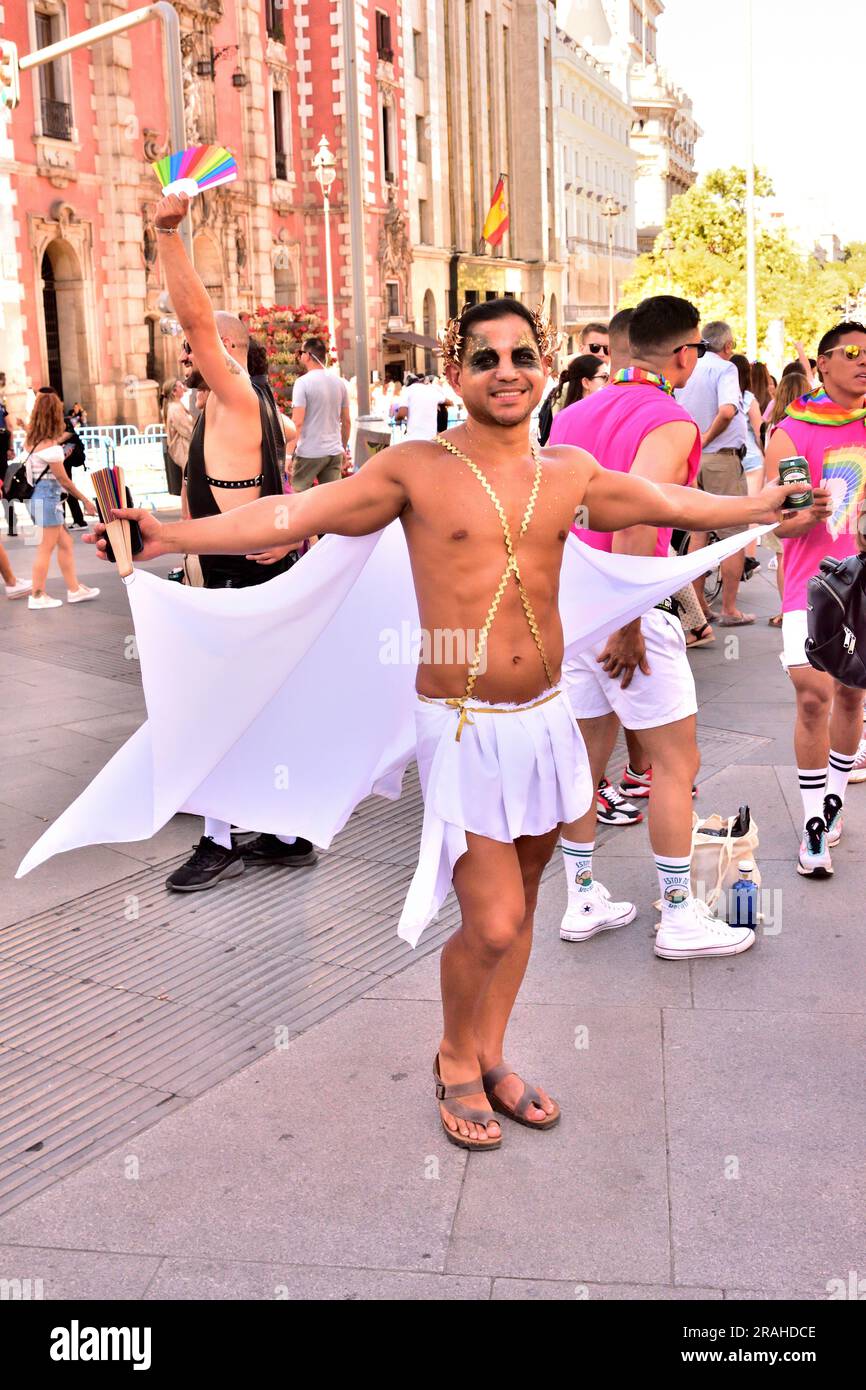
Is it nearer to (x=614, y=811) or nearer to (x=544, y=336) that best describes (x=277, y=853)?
(x=614, y=811)

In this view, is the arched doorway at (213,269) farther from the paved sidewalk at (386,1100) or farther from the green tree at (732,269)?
the paved sidewalk at (386,1100)

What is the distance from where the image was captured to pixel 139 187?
31.0 m

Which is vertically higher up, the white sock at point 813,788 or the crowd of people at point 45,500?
the crowd of people at point 45,500

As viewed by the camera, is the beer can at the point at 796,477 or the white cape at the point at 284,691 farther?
the white cape at the point at 284,691

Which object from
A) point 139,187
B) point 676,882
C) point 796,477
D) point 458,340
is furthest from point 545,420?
point 139,187

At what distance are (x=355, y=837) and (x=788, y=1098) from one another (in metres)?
2.88

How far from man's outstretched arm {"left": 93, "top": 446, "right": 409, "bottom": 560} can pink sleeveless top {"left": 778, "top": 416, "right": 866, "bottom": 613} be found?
236 centimetres

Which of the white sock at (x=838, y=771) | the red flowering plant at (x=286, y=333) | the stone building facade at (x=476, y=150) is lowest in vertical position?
the white sock at (x=838, y=771)

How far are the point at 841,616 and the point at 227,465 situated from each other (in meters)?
2.52

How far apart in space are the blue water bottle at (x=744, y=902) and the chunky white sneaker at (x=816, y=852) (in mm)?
555

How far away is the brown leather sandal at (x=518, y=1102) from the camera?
374cm

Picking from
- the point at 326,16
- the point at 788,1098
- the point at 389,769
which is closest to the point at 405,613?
the point at 389,769

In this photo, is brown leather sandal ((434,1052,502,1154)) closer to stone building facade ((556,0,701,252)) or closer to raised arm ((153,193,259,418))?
raised arm ((153,193,259,418))

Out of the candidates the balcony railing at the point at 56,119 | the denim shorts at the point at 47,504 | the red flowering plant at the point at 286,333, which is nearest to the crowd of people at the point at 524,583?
the denim shorts at the point at 47,504
